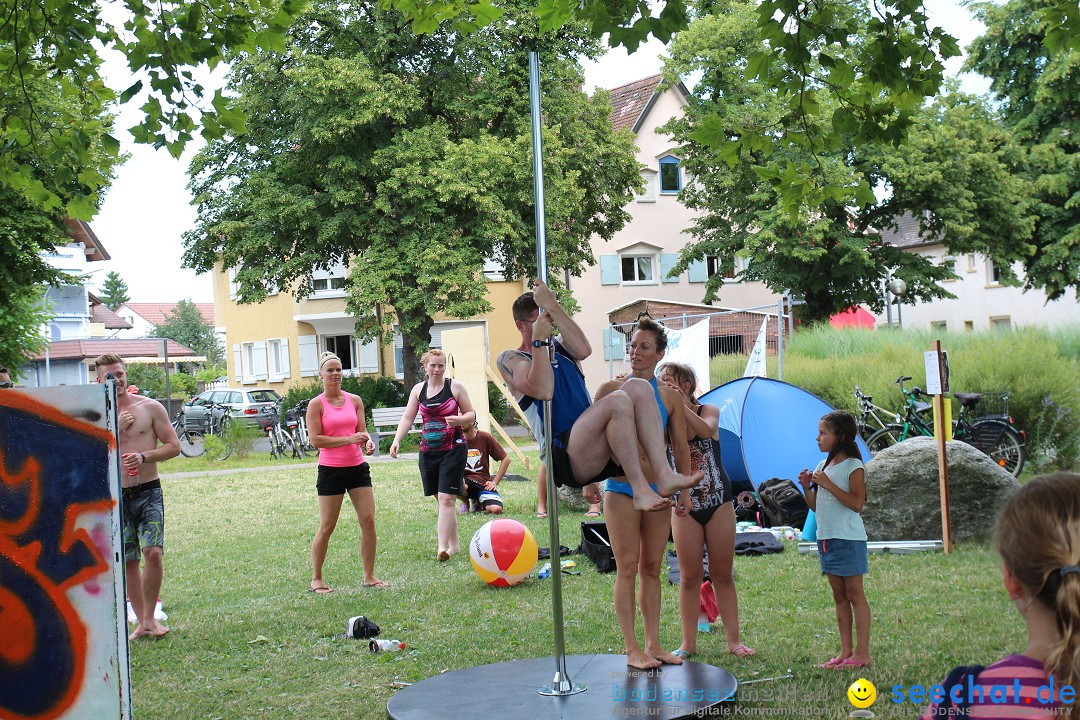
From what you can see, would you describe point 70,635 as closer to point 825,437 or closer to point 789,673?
point 789,673

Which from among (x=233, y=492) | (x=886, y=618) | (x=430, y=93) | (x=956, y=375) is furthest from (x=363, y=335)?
(x=886, y=618)

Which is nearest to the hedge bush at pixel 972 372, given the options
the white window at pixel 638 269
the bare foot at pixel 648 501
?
the bare foot at pixel 648 501

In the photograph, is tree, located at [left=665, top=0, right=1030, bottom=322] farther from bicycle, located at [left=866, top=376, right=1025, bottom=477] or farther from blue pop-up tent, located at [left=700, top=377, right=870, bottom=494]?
blue pop-up tent, located at [left=700, top=377, right=870, bottom=494]

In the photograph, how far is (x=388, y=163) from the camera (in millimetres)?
A: 28719

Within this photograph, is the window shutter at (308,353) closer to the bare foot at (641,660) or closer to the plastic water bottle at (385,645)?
the plastic water bottle at (385,645)

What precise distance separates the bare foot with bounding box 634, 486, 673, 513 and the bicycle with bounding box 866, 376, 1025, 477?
9.18m

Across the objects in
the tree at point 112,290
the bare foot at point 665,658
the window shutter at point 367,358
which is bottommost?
the bare foot at point 665,658

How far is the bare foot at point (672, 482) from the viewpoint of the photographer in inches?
201

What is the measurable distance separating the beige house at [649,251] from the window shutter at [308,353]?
11435 millimetres

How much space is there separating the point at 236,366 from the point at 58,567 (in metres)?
45.7

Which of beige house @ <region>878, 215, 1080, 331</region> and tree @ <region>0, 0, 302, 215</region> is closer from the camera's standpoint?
tree @ <region>0, 0, 302, 215</region>

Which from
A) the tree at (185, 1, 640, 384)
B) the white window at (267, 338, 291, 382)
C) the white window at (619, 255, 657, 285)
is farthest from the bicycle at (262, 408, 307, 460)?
the white window at (619, 255, 657, 285)

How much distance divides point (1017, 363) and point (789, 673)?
11.4 meters

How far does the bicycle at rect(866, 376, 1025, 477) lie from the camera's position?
45.3 feet
